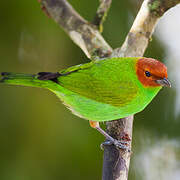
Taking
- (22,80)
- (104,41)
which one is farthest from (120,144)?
(104,41)

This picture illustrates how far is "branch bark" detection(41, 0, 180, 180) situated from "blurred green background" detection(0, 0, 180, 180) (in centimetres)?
75

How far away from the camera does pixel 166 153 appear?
450 centimetres

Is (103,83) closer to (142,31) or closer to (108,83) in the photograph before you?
(108,83)

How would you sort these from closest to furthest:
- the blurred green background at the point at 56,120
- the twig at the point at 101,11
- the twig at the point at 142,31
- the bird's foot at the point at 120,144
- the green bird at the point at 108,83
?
the bird's foot at the point at 120,144, the green bird at the point at 108,83, the twig at the point at 142,31, the twig at the point at 101,11, the blurred green background at the point at 56,120

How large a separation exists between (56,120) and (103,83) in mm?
1493

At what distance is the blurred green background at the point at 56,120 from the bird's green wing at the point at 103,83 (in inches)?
51.4

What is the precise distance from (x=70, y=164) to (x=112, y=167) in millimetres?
1549

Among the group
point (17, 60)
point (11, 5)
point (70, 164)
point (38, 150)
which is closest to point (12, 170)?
point (38, 150)

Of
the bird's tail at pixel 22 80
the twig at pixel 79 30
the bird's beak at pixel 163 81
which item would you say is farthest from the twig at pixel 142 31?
the bird's tail at pixel 22 80

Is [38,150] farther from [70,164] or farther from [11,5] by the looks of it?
[11,5]

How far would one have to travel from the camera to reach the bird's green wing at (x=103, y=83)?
3008 mm

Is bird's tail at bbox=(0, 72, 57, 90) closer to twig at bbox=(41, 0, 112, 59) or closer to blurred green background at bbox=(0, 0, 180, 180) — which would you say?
twig at bbox=(41, 0, 112, 59)

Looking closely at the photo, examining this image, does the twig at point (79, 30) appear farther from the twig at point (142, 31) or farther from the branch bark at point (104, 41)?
the twig at point (142, 31)

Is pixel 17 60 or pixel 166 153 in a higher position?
pixel 17 60
